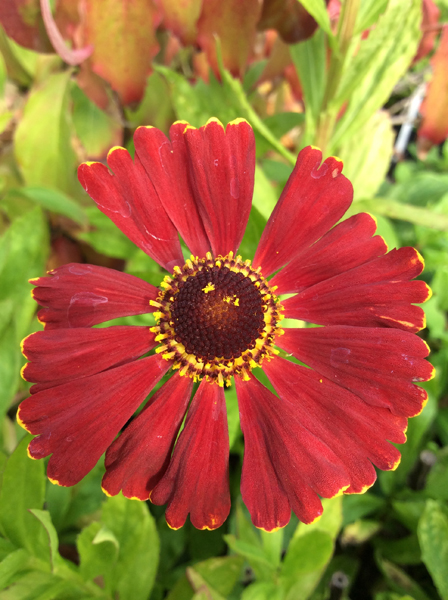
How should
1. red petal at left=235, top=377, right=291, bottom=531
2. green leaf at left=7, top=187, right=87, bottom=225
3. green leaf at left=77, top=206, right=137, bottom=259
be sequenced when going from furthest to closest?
green leaf at left=77, top=206, right=137, bottom=259 → green leaf at left=7, top=187, right=87, bottom=225 → red petal at left=235, top=377, right=291, bottom=531

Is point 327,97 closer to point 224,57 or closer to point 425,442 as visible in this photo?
point 224,57

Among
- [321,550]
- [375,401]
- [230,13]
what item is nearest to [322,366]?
[375,401]

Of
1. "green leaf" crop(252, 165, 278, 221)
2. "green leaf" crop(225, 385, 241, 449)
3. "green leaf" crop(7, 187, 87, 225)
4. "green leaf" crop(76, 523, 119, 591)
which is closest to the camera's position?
"green leaf" crop(76, 523, 119, 591)

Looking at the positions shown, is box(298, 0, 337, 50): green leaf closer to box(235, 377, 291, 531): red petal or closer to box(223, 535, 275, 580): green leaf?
box(235, 377, 291, 531): red petal

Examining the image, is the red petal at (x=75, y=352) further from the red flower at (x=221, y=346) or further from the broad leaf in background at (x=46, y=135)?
the broad leaf in background at (x=46, y=135)

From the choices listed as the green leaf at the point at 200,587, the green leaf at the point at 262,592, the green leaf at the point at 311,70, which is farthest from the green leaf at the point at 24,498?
the green leaf at the point at 311,70

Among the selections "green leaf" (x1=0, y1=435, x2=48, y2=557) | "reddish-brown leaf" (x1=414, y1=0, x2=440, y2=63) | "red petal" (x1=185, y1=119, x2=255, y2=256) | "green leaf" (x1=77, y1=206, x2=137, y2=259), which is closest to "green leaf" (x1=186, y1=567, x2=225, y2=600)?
"green leaf" (x1=0, y1=435, x2=48, y2=557)
